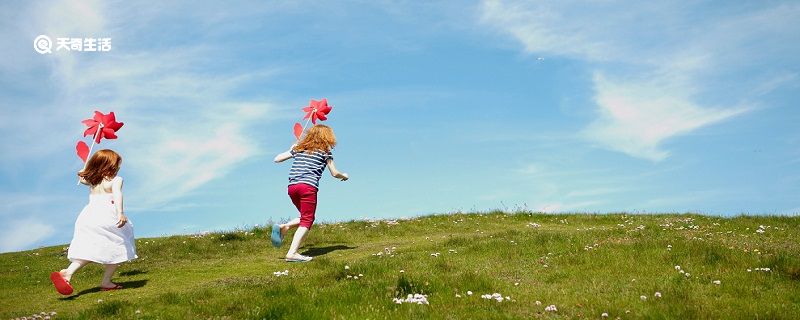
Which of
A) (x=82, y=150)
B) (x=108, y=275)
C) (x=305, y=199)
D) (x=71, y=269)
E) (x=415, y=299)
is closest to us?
(x=415, y=299)

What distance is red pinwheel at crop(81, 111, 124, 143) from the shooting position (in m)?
15.7

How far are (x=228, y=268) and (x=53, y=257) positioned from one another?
884 cm

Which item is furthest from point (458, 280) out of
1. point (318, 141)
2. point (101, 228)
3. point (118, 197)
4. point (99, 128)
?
point (99, 128)

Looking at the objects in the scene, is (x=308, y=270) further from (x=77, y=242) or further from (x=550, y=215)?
(x=550, y=215)

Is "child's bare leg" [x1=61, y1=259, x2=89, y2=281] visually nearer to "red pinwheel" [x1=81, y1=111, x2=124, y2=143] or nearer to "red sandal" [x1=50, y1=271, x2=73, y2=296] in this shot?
"red sandal" [x1=50, y1=271, x2=73, y2=296]

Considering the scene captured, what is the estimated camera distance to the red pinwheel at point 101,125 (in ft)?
51.4

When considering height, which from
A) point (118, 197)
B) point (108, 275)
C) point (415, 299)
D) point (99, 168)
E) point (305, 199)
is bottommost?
point (415, 299)

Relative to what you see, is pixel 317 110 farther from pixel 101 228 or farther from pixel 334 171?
pixel 101 228

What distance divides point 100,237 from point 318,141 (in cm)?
540

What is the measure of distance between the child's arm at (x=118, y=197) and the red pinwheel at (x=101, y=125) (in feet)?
6.84

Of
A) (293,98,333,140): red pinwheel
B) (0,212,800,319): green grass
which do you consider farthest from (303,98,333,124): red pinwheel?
(0,212,800,319): green grass

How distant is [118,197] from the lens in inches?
543

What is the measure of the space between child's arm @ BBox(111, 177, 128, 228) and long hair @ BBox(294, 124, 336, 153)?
4330 millimetres

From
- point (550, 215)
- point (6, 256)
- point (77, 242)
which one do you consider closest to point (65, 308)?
point (77, 242)
